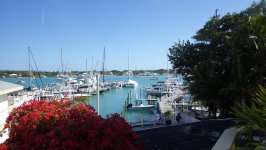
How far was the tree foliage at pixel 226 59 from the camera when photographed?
17.4m

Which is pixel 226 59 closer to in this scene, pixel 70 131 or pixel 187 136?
pixel 187 136

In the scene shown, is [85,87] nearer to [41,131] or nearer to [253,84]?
[253,84]

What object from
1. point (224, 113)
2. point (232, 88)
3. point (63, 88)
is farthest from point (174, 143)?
point (63, 88)

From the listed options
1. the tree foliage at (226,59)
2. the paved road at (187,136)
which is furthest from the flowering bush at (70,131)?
the tree foliage at (226,59)

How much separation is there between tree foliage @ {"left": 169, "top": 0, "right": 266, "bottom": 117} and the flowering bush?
22.0 ft

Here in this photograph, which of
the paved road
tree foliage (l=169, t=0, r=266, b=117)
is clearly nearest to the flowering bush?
the paved road

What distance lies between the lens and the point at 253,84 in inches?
721

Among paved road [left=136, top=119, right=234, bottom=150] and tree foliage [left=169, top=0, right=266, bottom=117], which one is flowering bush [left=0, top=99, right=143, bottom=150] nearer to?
paved road [left=136, top=119, right=234, bottom=150]

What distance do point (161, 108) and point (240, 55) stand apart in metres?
28.9

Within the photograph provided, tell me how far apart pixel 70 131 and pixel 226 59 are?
1786cm

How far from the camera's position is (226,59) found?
2278 centimetres

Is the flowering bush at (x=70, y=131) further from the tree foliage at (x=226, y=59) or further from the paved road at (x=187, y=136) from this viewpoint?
the tree foliage at (x=226, y=59)

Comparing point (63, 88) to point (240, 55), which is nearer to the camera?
point (240, 55)

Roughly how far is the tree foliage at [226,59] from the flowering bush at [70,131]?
6717mm
